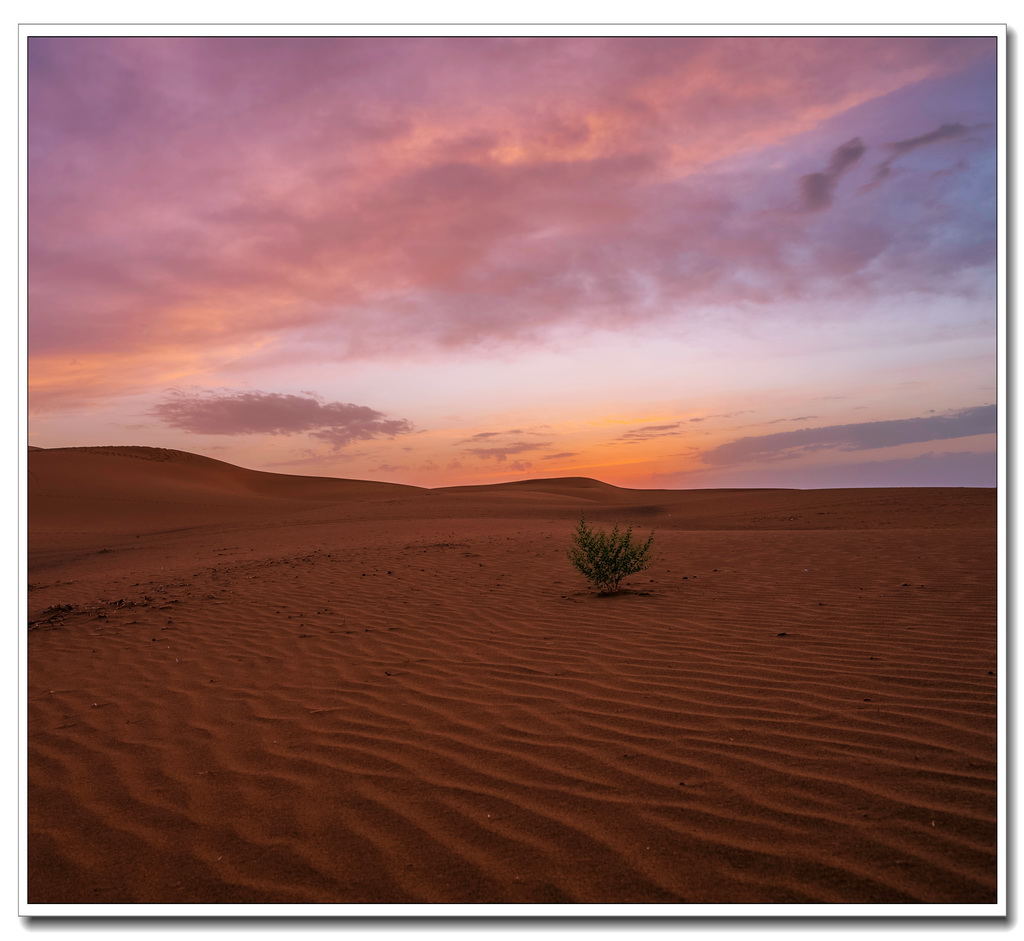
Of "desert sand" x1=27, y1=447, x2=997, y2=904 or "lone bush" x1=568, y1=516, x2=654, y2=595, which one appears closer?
"desert sand" x1=27, y1=447, x2=997, y2=904

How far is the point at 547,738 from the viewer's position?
397 cm

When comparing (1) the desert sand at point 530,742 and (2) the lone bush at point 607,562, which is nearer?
(1) the desert sand at point 530,742

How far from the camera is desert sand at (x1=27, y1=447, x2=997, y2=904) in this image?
2.71 metres

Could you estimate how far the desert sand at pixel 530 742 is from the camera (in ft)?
8.91

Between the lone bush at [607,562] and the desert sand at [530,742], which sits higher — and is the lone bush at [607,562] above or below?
above

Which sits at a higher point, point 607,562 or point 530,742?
point 607,562

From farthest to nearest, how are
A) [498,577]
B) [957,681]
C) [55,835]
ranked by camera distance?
1. [498,577]
2. [957,681]
3. [55,835]

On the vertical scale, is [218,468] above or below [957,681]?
above

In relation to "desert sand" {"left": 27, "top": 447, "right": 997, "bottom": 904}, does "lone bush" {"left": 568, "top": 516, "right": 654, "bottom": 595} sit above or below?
above

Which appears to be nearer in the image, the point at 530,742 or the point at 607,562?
the point at 530,742

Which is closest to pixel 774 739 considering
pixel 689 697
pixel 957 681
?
pixel 689 697

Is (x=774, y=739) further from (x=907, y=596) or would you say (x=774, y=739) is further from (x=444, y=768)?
(x=907, y=596)

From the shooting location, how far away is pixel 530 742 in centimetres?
393
